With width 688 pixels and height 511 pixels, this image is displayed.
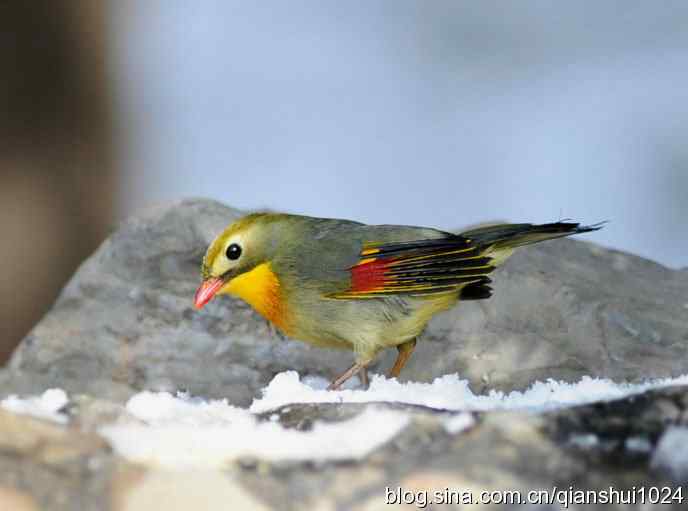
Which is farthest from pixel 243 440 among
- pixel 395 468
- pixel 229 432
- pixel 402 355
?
pixel 402 355

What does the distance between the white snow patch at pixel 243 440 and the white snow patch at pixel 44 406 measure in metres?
0.15

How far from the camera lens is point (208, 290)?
409 cm

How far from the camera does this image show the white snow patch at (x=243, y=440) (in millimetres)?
2363

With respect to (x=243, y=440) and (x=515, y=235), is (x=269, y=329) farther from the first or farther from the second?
(x=243, y=440)

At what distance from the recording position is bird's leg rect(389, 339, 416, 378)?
175 inches

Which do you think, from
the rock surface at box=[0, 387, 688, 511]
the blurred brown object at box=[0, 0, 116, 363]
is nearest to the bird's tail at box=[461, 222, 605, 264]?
the rock surface at box=[0, 387, 688, 511]

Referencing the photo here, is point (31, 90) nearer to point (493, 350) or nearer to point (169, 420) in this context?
point (493, 350)

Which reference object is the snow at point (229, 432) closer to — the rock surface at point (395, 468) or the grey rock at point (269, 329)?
the rock surface at point (395, 468)

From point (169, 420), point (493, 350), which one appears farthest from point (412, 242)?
point (169, 420)

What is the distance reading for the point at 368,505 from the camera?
224 cm

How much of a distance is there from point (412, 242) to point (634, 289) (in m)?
1.08

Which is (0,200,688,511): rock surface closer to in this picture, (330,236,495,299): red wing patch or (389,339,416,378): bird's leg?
(389,339,416,378): bird's leg

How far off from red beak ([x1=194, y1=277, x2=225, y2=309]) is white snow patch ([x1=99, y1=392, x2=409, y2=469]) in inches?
55.2

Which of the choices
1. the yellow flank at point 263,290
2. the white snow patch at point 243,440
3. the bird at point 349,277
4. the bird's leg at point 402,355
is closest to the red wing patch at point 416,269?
the bird at point 349,277
